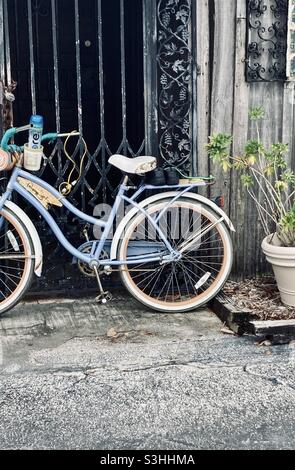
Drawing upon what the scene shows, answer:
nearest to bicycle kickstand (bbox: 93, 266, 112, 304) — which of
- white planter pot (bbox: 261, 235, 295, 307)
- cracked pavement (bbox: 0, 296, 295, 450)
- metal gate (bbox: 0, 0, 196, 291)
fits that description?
cracked pavement (bbox: 0, 296, 295, 450)

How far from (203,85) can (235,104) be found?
31cm

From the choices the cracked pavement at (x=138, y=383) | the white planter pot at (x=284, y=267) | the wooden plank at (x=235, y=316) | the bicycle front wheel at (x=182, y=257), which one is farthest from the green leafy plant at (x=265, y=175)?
the cracked pavement at (x=138, y=383)

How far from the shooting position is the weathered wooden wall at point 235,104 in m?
4.71

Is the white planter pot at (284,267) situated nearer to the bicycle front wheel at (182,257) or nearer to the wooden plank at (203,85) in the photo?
the bicycle front wheel at (182,257)

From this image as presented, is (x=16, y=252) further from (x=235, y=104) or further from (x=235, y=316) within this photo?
(x=235, y=104)

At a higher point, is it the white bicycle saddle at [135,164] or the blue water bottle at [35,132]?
the blue water bottle at [35,132]

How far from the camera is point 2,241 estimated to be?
471 cm

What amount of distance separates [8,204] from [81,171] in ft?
2.38

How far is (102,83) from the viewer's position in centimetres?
477

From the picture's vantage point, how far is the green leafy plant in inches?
174

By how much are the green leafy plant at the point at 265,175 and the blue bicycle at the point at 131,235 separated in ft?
1.14
